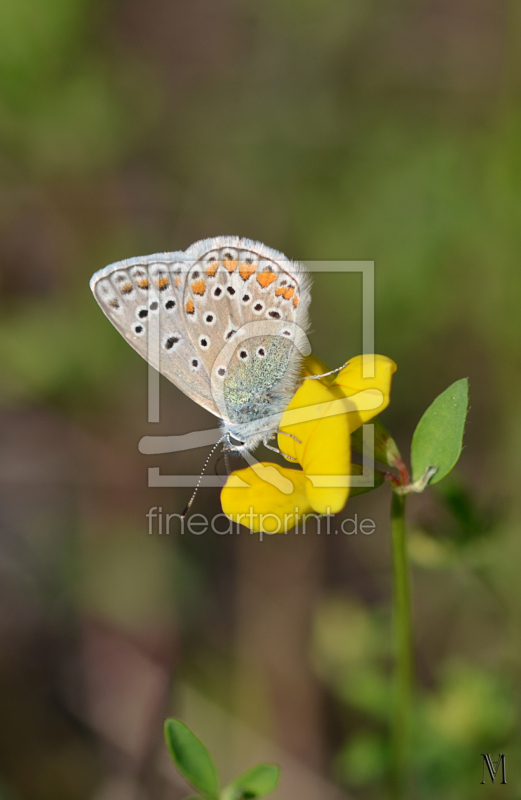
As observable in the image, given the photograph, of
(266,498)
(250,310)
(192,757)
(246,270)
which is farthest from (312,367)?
(192,757)

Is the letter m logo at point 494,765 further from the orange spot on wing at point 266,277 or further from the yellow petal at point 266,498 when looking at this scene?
the orange spot on wing at point 266,277

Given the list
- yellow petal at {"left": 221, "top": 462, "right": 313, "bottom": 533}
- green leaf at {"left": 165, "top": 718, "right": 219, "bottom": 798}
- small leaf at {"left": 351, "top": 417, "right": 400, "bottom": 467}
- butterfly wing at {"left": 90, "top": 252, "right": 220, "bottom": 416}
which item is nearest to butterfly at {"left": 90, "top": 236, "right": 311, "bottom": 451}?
butterfly wing at {"left": 90, "top": 252, "right": 220, "bottom": 416}

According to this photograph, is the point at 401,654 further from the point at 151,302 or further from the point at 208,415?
the point at 208,415

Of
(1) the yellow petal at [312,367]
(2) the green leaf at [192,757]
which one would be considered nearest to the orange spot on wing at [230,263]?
(1) the yellow petal at [312,367]

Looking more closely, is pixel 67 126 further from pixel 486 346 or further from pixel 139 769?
pixel 139 769

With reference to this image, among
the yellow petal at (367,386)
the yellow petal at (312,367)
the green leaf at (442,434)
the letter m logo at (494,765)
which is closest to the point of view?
the green leaf at (442,434)

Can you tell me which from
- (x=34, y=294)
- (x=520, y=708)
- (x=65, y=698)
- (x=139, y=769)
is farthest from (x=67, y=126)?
(x=520, y=708)
